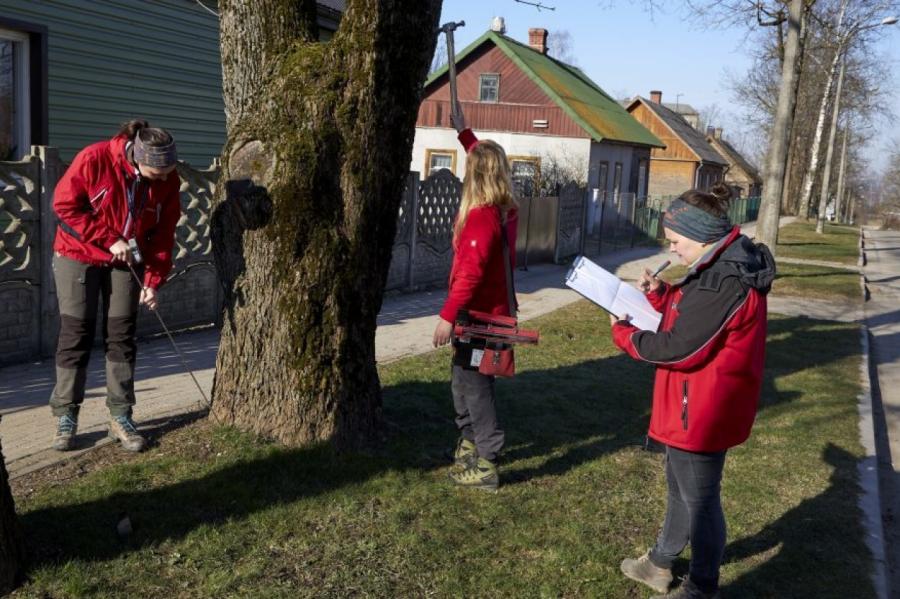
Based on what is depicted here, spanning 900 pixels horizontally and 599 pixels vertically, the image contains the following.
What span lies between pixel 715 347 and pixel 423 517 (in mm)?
1745

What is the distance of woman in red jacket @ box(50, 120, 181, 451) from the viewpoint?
15.3ft

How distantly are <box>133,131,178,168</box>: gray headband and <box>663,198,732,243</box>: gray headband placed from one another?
2.63m

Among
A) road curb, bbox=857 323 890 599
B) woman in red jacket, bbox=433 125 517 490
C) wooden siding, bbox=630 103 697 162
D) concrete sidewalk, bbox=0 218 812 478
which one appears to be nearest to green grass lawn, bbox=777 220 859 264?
wooden siding, bbox=630 103 697 162

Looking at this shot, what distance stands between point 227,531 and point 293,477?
2.17 ft

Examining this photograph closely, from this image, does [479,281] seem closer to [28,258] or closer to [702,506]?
[702,506]

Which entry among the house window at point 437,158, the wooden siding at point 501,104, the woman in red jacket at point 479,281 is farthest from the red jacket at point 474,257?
the house window at point 437,158

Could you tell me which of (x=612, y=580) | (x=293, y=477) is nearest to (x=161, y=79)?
(x=293, y=477)

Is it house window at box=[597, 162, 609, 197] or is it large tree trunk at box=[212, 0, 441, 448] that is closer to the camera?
large tree trunk at box=[212, 0, 441, 448]

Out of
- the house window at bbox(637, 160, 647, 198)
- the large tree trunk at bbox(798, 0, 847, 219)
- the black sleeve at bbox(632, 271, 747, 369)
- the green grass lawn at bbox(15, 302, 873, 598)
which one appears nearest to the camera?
the black sleeve at bbox(632, 271, 747, 369)

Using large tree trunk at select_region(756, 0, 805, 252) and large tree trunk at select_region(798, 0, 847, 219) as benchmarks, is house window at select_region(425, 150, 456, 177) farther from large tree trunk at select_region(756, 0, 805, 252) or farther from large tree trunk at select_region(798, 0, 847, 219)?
large tree trunk at select_region(756, 0, 805, 252)

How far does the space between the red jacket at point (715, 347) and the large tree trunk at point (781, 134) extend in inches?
540

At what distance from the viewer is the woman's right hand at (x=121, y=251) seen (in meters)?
4.62

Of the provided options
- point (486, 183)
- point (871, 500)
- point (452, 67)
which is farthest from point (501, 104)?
point (486, 183)

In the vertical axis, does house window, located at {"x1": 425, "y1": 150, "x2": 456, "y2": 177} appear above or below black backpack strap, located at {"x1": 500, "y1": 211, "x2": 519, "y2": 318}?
above
